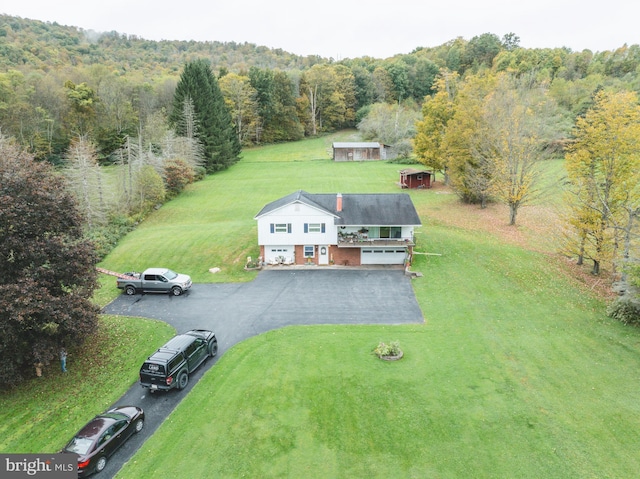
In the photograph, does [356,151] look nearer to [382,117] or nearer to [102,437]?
[382,117]

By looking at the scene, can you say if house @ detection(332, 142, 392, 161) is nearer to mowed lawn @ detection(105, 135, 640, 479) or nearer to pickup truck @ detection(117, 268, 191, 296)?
mowed lawn @ detection(105, 135, 640, 479)

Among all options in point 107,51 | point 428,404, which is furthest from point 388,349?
point 107,51

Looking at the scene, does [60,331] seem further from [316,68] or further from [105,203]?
[316,68]

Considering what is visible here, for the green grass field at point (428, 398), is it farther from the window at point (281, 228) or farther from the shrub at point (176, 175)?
the shrub at point (176, 175)

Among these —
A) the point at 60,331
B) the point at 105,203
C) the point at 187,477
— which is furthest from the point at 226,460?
the point at 105,203

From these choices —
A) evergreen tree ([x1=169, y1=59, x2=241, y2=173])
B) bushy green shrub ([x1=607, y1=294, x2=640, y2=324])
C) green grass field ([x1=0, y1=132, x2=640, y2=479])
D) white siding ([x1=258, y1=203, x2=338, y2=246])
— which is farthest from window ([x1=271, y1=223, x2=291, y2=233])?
evergreen tree ([x1=169, y1=59, x2=241, y2=173])

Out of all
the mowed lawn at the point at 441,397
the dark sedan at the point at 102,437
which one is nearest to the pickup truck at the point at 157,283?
the mowed lawn at the point at 441,397
